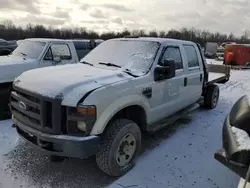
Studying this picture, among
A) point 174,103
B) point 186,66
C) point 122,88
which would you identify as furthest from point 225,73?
point 122,88

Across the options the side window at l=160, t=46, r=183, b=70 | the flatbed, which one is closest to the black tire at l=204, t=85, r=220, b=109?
the flatbed

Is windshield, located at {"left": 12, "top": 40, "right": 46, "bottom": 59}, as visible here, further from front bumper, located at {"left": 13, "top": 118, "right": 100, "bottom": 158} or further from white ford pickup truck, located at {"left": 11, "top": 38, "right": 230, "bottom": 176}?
front bumper, located at {"left": 13, "top": 118, "right": 100, "bottom": 158}

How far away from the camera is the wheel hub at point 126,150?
3548 mm

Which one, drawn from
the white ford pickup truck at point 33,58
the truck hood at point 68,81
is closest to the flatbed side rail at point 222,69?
the white ford pickup truck at point 33,58

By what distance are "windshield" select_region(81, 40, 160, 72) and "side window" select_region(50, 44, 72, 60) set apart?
9.32 feet

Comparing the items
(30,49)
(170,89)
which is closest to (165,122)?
(170,89)

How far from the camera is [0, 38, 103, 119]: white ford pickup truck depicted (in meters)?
6.03

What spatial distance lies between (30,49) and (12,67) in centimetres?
144

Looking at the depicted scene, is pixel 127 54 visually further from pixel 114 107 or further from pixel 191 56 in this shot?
pixel 191 56

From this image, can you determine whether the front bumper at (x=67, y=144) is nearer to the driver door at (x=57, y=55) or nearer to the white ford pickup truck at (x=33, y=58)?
the white ford pickup truck at (x=33, y=58)

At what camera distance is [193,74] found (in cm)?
543

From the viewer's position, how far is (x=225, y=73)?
28.3ft

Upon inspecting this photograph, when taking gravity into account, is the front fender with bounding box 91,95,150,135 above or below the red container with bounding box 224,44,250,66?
below

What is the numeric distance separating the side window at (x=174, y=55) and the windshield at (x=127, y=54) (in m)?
0.24
